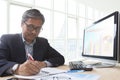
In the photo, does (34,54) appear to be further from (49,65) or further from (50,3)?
(50,3)

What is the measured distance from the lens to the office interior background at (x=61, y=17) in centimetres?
367

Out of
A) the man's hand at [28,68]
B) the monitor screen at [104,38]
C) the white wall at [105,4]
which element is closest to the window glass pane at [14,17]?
the monitor screen at [104,38]

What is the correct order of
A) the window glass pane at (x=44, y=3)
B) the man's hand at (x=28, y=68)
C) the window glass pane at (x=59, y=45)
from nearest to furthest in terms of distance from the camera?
the man's hand at (x=28, y=68)
the window glass pane at (x=44, y=3)
the window glass pane at (x=59, y=45)

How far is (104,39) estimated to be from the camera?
1484mm

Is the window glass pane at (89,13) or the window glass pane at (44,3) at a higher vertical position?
the window glass pane at (89,13)

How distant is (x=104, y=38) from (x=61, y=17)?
425 centimetres

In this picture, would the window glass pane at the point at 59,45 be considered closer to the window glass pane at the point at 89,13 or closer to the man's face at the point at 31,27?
the window glass pane at the point at 89,13

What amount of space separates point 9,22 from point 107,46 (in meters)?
2.59

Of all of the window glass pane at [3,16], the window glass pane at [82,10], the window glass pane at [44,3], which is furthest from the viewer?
the window glass pane at [82,10]

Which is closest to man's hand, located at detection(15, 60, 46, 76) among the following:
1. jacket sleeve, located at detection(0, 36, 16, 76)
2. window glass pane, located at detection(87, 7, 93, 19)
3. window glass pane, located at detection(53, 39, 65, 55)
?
jacket sleeve, located at detection(0, 36, 16, 76)

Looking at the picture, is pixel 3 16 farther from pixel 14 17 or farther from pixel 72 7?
pixel 72 7

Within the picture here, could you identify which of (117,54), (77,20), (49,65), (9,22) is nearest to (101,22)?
(117,54)

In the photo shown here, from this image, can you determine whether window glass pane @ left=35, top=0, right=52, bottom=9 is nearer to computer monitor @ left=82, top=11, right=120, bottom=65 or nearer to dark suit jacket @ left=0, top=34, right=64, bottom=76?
computer monitor @ left=82, top=11, right=120, bottom=65

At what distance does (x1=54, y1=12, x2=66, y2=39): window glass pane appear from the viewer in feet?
17.4
